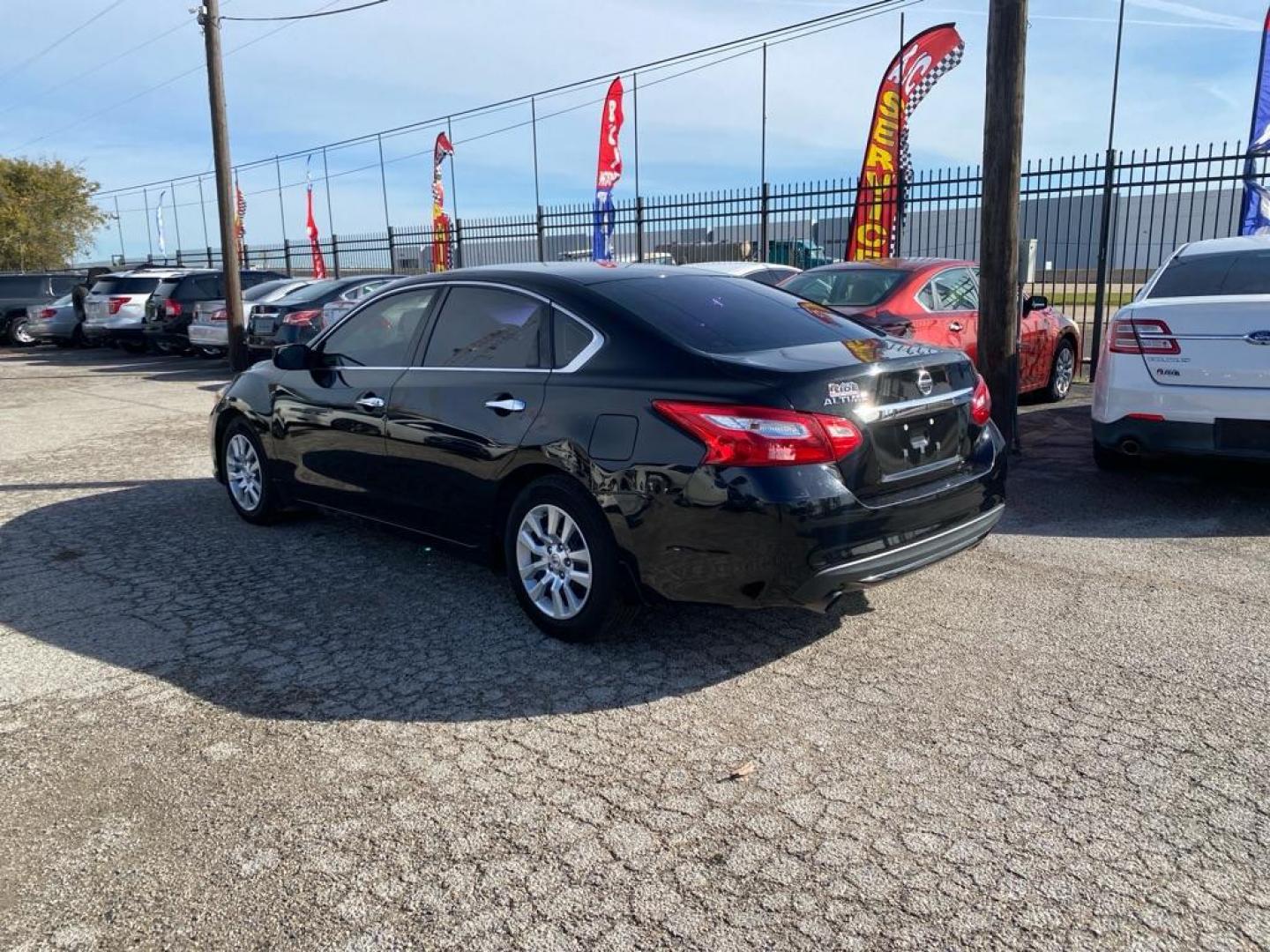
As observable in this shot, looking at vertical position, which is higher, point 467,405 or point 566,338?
point 566,338

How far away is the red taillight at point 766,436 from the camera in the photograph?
12.2ft

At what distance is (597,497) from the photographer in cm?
407

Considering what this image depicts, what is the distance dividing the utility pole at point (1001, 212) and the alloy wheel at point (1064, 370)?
3.06 meters

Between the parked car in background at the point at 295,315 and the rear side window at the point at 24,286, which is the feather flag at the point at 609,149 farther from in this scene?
the rear side window at the point at 24,286

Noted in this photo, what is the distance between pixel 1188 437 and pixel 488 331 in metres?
4.17

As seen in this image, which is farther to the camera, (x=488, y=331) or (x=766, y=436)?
(x=488, y=331)

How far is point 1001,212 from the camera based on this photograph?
7.70 meters

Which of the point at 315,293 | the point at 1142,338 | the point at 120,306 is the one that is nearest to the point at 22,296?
the point at 120,306

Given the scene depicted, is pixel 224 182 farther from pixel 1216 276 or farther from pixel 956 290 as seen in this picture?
pixel 1216 276

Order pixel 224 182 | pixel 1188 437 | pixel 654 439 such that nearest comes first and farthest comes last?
pixel 654 439
pixel 1188 437
pixel 224 182

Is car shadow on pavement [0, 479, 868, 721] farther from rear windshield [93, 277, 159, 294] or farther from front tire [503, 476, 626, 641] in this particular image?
rear windshield [93, 277, 159, 294]

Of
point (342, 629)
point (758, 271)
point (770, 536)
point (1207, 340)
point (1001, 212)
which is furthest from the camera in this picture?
point (758, 271)

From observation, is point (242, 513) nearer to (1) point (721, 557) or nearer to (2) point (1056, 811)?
(1) point (721, 557)

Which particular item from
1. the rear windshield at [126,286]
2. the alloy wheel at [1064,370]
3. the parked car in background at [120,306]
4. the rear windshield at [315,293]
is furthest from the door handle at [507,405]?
the rear windshield at [126,286]
